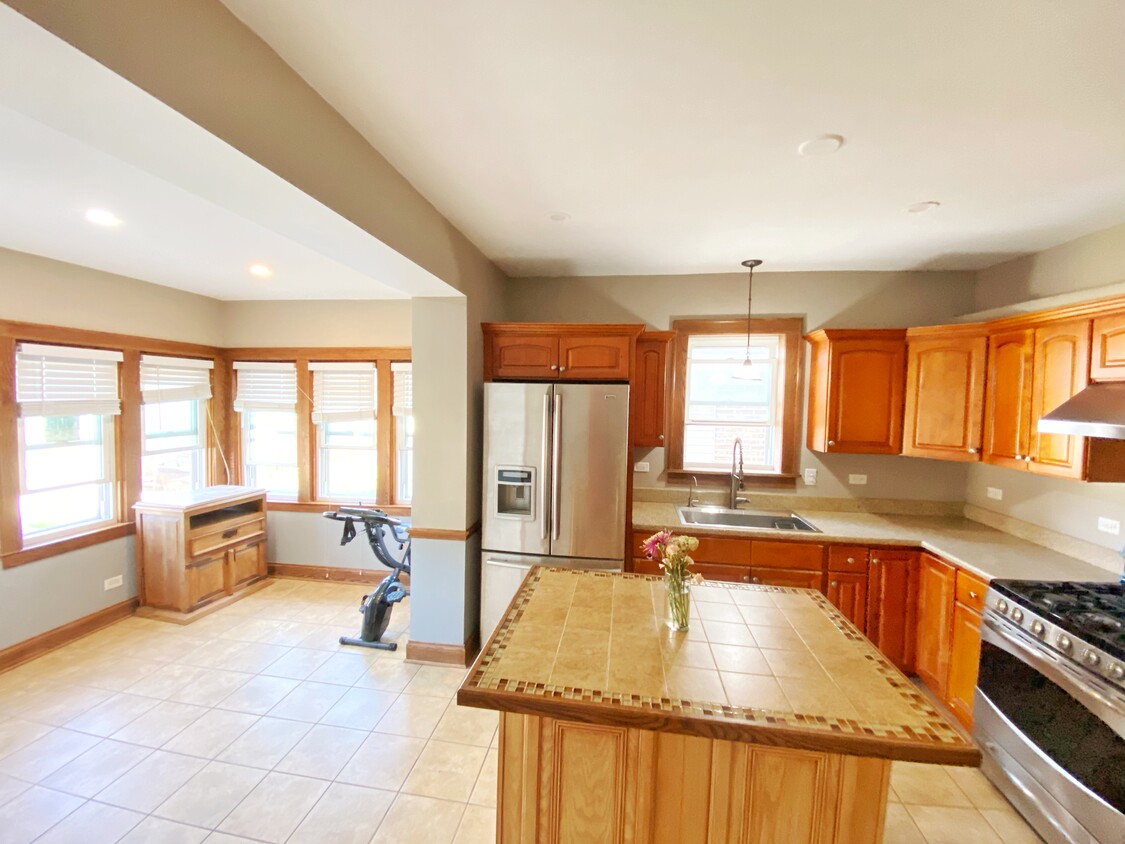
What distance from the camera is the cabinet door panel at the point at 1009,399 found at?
2260 millimetres

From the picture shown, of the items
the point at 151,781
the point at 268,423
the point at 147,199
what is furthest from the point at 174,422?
the point at 151,781

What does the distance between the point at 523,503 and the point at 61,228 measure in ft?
10.0

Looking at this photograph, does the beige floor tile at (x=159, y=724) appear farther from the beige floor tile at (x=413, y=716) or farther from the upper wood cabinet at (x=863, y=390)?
the upper wood cabinet at (x=863, y=390)

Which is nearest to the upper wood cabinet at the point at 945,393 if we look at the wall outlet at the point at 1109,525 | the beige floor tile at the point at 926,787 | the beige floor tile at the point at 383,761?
the wall outlet at the point at 1109,525

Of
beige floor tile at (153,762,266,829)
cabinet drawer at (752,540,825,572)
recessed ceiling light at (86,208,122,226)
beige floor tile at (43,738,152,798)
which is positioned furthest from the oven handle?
recessed ceiling light at (86,208,122,226)

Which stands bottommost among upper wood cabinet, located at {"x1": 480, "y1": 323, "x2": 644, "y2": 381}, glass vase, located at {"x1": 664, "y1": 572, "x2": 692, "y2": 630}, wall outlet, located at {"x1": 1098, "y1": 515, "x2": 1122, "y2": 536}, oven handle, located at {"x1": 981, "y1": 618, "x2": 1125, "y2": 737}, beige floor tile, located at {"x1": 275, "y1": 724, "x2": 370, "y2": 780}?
beige floor tile, located at {"x1": 275, "y1": 724, "x2": 370, "y2": 780}

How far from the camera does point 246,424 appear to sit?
418cm

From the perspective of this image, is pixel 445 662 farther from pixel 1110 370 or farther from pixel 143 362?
pixel 1110 370

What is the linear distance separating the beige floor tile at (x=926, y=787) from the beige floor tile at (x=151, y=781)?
3.18m

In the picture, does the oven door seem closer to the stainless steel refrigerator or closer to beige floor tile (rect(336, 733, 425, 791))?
the stainless steel refrigerator

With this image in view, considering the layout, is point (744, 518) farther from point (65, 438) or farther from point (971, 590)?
point (65, 438)

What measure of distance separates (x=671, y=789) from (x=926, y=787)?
5.45 ft

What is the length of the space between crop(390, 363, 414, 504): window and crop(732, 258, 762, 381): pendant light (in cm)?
287

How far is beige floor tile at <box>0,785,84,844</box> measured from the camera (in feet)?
5.46
